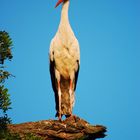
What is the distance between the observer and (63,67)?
44.8ft

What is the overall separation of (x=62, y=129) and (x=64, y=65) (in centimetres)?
244

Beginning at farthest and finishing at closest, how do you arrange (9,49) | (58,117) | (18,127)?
(58,117)
(18,127)
(9,49)

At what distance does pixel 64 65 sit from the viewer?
13.6m

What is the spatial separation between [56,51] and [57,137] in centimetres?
302

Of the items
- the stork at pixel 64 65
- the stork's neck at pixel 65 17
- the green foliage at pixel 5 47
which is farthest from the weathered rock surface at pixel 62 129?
the stork's neck at pixel 65 17

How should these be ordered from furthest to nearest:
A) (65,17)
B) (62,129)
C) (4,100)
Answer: (65,17) → (62,129) → (4,100)

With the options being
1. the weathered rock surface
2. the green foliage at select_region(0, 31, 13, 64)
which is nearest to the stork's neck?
the weathered rock surface

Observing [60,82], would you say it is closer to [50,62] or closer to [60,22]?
[50,62]

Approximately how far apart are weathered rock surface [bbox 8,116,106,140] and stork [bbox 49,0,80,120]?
3.66 feet

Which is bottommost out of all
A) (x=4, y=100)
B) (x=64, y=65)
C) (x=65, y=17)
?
(x=4, y=100)

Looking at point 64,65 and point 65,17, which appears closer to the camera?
point 64,65

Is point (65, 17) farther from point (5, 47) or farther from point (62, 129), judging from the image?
point (5, 47)

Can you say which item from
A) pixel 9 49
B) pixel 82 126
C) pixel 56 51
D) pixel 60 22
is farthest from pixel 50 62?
pixel 9 49

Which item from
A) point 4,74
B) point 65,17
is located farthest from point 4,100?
point 65,17
